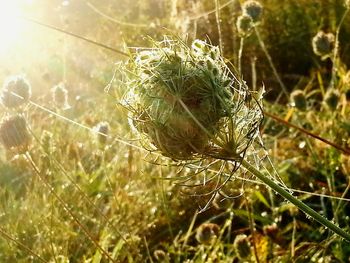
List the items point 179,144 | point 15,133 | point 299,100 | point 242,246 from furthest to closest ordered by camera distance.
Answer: point 299,100 < point 242,246 < point 15,133 < point 179,144

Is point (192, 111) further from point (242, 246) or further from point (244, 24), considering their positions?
point (244, 24)

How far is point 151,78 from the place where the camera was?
1065 mm

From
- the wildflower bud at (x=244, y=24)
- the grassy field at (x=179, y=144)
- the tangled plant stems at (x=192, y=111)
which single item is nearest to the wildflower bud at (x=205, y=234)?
the grassy field at (x=179, y=144)

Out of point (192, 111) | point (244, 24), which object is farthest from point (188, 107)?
point (244, 24)

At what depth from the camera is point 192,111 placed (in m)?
1.04

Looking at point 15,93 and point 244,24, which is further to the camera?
point 244,24

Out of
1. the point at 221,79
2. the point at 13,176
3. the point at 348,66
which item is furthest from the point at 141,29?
the point at 221,79

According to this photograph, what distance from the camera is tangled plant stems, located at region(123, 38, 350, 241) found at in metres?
1.03

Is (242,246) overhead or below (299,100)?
below

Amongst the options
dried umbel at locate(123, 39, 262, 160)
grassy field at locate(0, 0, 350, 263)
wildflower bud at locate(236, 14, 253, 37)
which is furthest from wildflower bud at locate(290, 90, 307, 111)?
dried umbel at locate(123, 39, 262, 160)

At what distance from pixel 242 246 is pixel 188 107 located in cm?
100

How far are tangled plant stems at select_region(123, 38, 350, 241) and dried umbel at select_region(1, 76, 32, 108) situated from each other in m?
0.80

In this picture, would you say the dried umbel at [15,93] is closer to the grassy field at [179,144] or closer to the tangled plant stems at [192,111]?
the grassy field at [179,144]

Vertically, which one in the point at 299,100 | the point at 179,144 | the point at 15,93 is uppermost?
the point at 179,144
